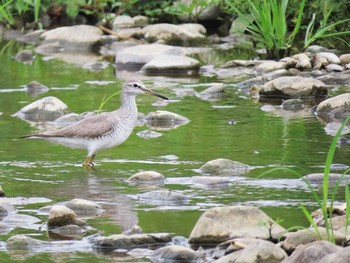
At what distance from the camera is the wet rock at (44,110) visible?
13867 millimetres

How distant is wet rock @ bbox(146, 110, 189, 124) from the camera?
44.1ft

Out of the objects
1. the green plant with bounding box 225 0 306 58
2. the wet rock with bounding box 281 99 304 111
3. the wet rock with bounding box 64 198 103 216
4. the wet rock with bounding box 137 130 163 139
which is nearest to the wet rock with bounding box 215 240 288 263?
the wet rock with bounding box 64 198 103 216

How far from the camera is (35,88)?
16.3 metres

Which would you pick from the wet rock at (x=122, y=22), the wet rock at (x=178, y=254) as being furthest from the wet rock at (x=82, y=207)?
the wet rock at (x=122, y=22)

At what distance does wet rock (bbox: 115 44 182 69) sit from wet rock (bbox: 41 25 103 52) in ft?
8.81

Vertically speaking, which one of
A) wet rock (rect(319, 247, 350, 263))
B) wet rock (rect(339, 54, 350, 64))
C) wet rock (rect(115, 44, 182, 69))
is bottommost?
wet rock (rect(115, 44, 182, 69))

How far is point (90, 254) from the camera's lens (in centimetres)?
780

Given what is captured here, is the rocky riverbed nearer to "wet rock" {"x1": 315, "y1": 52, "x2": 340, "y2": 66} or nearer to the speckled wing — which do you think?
"wet rock" {"x1": 315, "y1": 52, "x2": 340, "y2": 66}

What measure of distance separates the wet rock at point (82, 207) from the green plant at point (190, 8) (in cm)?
1167

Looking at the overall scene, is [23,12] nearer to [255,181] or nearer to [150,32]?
[150,32]

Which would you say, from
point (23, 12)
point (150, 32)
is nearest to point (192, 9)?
point (150, 32)

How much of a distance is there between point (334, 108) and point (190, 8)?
27.6 ft

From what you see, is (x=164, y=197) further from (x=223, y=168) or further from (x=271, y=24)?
(x=271, y=24)

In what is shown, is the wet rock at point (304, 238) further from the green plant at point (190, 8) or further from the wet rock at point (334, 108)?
the green plant at point (190, 8)
